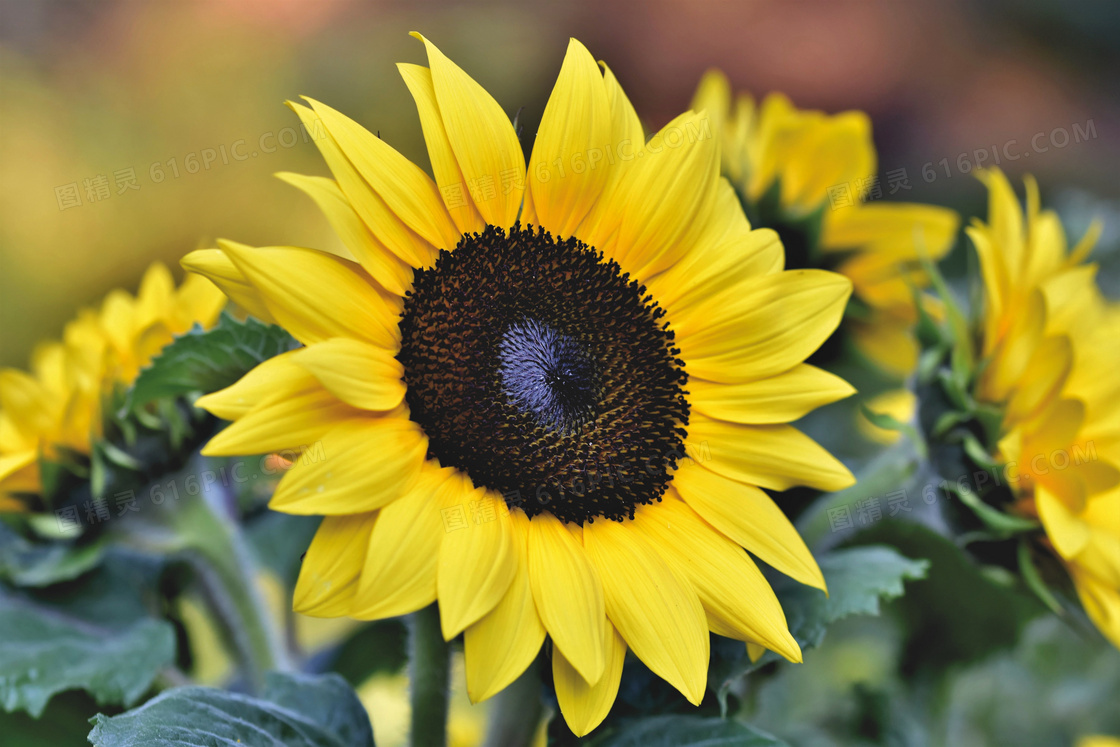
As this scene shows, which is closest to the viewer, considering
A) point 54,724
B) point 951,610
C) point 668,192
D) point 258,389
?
point 258,389

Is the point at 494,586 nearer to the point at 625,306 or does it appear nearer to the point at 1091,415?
the point at 625,306

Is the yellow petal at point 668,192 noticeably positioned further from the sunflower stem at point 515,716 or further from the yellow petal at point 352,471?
the sunflower stem at point 515,716

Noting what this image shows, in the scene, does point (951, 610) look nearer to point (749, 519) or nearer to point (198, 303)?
point (749, 519)

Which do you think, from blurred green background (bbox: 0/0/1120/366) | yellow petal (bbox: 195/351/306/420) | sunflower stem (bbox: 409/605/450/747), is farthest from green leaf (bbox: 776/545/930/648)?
blurred green background (bbox: 0/0/1120/366)

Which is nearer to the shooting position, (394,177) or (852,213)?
(394,177)

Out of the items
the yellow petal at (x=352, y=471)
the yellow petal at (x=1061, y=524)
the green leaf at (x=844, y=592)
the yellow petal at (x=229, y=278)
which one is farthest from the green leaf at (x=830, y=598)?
the yellow petal at (x=229, y=278)

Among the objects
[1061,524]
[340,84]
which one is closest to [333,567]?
[1061,524]

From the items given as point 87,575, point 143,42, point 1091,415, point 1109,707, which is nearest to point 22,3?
point 143,42
